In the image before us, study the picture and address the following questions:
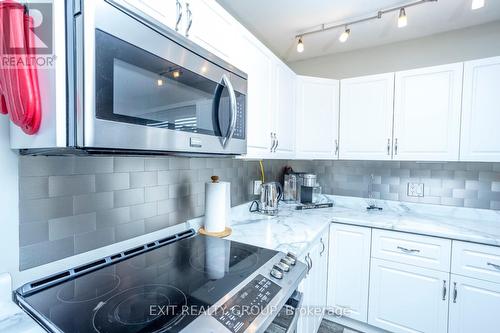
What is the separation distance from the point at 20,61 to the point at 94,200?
1.80 feet

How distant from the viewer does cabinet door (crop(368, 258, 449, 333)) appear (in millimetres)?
1591

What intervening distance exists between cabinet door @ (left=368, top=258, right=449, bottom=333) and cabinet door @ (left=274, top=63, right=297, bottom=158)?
3.50ft

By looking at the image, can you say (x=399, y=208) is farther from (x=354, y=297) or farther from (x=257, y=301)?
(x=257, y=301)

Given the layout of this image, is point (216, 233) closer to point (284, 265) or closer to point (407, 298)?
point (284, 265)

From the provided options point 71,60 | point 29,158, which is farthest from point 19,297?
point 71,60

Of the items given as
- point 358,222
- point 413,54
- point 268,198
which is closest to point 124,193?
point 268,198

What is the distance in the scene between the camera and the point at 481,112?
5.54ft

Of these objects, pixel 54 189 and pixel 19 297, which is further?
pixel 54 189

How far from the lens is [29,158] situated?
0.79 metres

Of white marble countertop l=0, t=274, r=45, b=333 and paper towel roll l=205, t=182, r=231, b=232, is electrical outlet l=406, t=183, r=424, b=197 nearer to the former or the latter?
paper towel roll l=205, t=182, r=231, b=232

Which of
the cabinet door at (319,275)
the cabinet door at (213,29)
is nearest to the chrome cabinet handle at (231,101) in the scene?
the cabinet door at (213,29)

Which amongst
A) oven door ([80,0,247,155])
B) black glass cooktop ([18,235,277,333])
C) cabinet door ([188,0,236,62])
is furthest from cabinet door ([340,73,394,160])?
oven door ([80,0,247,155])

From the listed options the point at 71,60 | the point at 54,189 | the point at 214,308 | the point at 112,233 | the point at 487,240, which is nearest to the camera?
the point at 71,60

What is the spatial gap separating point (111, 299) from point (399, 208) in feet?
7.44
